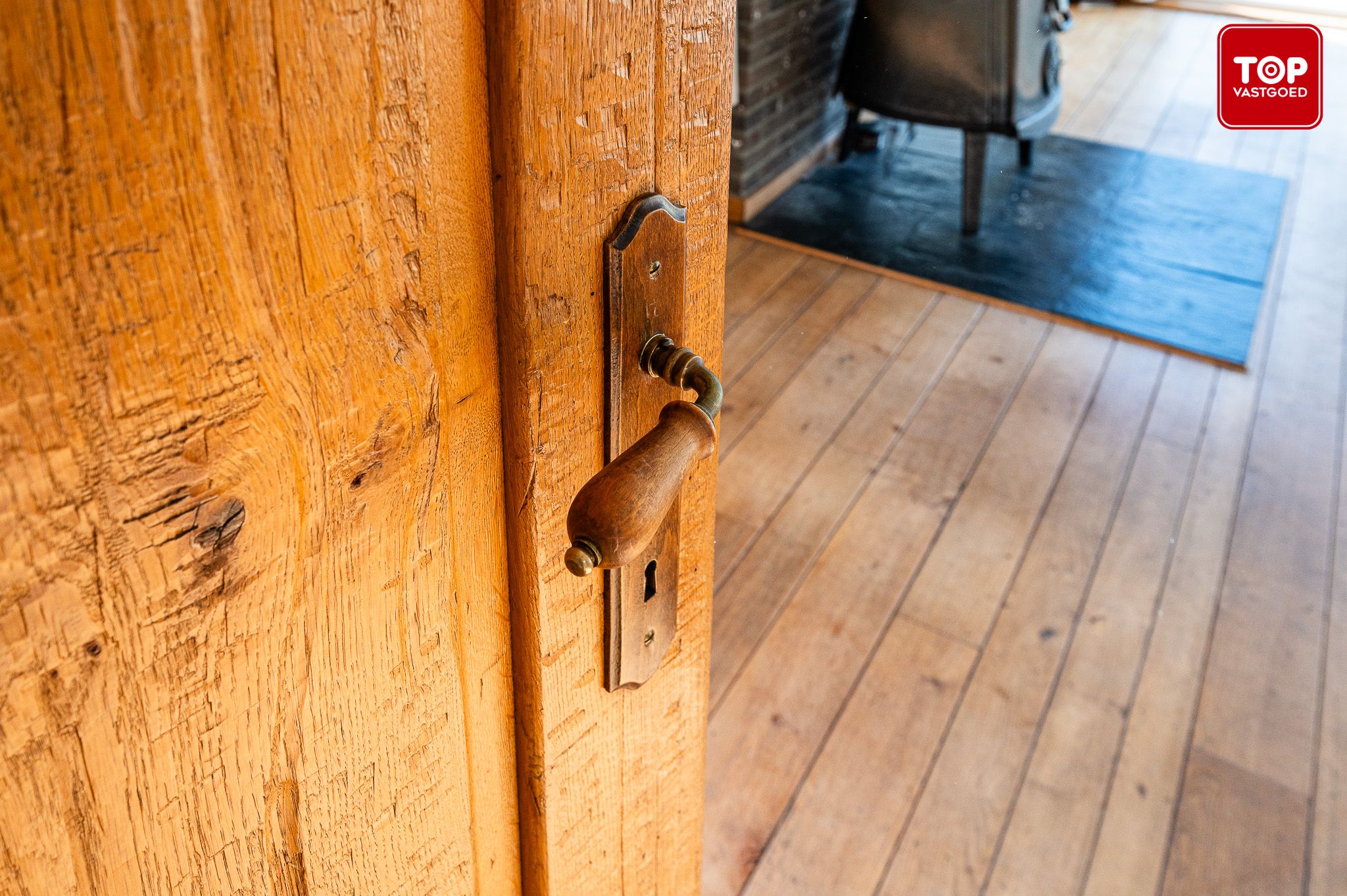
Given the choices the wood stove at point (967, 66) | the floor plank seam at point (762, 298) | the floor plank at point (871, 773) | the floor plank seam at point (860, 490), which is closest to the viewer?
the floor plank at point (871, 773)

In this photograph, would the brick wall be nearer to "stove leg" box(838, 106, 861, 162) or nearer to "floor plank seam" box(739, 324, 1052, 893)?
"stove leg" box(838, 106, 861, 162)

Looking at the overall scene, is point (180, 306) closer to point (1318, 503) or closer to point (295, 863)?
point (295, 863)

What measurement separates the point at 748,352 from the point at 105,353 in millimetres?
2146

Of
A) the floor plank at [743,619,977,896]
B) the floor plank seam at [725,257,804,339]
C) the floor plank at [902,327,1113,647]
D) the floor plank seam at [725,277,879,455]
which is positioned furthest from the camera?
the floor plank seam at [725,257,804,339]

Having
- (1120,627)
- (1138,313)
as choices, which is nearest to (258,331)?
(1120,627)

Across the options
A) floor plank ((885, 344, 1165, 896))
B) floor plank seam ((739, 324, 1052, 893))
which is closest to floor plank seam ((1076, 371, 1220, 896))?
floor plank ((885, 344, 1165, 896))

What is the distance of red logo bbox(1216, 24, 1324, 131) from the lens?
2.79m

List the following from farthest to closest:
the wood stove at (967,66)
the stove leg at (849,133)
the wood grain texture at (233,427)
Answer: the stove leg at (849,133)
the wood stove at (967,66)
the wood grain texture at (233,427)

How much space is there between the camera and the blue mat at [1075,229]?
8.52 feet

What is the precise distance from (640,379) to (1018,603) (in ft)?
4.73

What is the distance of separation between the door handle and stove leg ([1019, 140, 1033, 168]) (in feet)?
10.5

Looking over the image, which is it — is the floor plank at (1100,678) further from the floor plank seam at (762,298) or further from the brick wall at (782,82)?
the brick wall at (782,82)

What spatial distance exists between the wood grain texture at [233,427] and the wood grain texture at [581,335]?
0.02 metres

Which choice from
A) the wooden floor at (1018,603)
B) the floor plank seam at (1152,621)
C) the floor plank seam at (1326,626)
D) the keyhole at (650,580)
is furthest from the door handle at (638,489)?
the floor plank seam at (1326,626)
